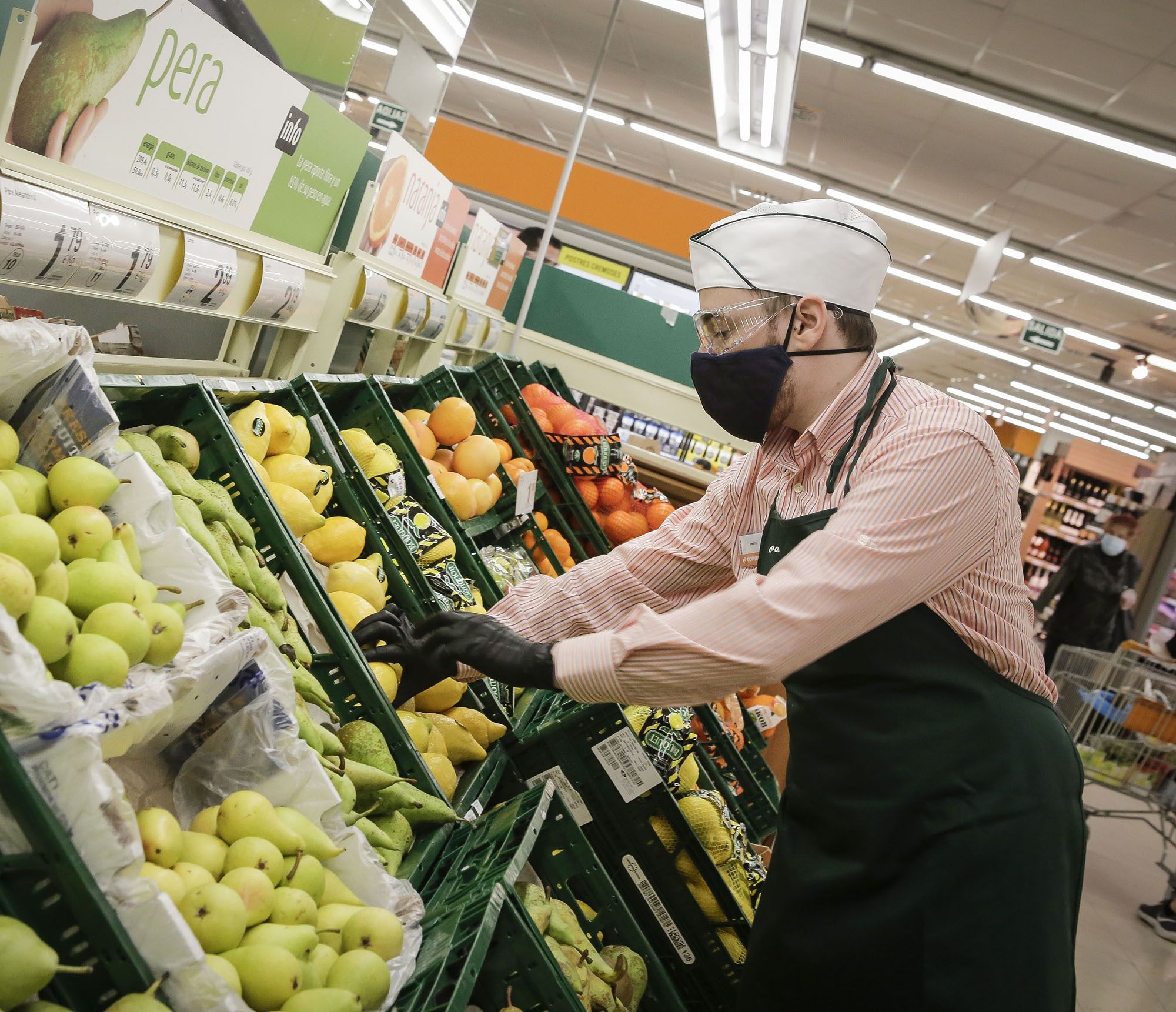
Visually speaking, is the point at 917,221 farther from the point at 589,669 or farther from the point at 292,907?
the point at 292,907

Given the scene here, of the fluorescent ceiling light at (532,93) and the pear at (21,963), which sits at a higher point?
the fluorescent ceiling light at (532,93)

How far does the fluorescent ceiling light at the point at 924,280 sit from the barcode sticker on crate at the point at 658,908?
13.1 metres

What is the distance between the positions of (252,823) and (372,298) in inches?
77.1

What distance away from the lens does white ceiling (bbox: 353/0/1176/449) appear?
645 centimetres

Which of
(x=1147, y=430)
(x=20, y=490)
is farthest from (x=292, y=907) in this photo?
(x=1147, y=430)

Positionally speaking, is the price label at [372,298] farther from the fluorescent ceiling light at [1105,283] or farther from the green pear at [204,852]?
the fluorescent ceiling light at [1105,283]

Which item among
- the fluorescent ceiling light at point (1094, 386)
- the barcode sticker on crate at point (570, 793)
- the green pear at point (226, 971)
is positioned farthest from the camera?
the fluorescent ceiling light at point (1094, 386)

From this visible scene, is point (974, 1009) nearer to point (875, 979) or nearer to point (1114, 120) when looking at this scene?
point (875, 979)

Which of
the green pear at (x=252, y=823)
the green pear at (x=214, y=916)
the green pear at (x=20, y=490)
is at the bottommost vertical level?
the green pear at (x=214, y=916)

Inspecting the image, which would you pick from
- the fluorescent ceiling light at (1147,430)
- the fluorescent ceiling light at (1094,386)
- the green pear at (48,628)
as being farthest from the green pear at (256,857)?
the fluorescent ceiling light at (1147,430)

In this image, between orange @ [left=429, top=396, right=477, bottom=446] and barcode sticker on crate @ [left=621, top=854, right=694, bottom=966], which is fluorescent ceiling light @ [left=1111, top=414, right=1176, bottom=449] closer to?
orange @ [left=429, top=396, right=477, bottom=446]

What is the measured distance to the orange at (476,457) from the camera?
3.17 metres

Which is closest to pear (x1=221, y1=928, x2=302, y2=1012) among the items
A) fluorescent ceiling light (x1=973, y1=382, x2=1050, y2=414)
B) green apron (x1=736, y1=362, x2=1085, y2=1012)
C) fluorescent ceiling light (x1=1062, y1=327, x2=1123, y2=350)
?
green apron (x1=736, y1=362, x2=1085, y2=1012)

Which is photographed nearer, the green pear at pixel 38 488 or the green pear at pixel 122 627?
the green pear at pixel 122 627
